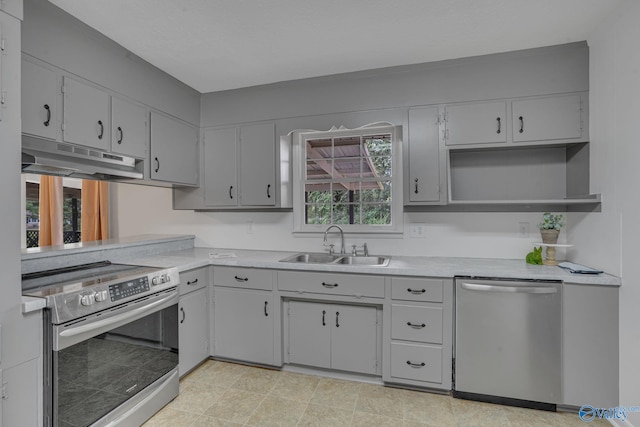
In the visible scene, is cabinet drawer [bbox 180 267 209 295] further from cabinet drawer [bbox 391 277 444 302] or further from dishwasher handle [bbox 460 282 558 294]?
dishwasher handle [bbox 460 282 558 294]

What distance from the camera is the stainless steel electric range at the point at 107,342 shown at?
152 centimetres

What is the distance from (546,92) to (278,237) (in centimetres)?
258

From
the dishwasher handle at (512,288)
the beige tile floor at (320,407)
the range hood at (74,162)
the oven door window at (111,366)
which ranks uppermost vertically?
the range hood at (74,162)

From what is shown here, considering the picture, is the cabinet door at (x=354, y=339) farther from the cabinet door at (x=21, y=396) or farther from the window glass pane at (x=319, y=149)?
the cabinet door at (x=21, y=396)

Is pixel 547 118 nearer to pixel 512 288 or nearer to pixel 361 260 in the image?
pixel 512 288

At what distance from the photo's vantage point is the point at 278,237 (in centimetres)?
324

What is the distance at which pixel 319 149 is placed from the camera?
10.4 ft

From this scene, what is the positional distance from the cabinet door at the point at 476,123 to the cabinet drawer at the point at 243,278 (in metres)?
1.85

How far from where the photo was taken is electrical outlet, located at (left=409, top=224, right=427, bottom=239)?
9.30 feet

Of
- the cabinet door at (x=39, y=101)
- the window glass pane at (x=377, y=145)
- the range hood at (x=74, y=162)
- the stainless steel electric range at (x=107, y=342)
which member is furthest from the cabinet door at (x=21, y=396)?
the window glass pane at (x=377, y=145)

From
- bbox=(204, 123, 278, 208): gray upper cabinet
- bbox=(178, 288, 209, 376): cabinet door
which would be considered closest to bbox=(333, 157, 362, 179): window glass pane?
bbox=(204, 123, 278, 208): gray upper cabinet

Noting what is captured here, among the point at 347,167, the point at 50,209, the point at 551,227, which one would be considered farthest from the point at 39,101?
the point at 551,227

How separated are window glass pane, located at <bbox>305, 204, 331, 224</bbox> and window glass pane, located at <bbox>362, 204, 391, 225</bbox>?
36 centimetres

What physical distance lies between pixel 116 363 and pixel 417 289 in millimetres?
1945
